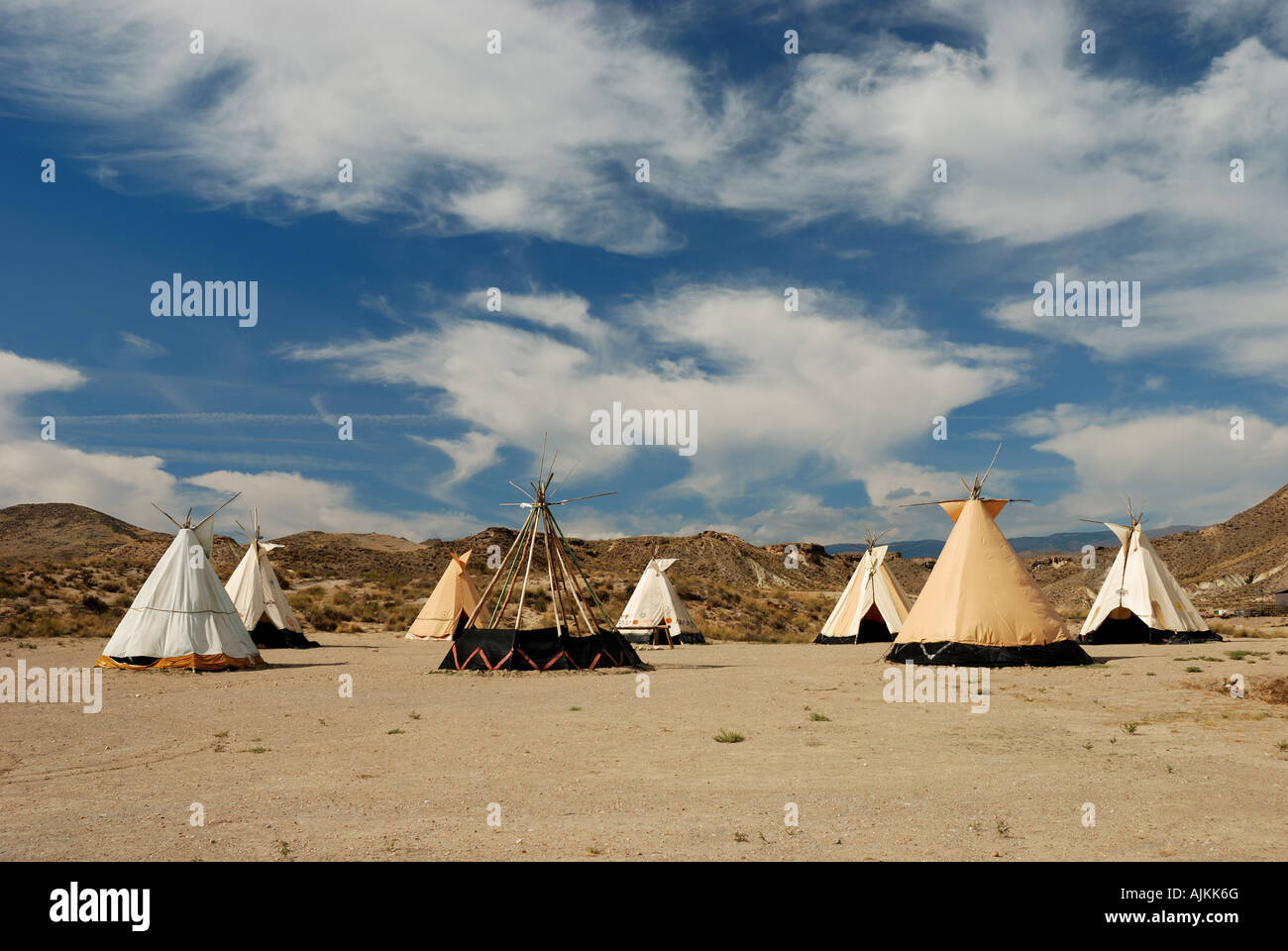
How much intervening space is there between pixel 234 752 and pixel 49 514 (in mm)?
88850

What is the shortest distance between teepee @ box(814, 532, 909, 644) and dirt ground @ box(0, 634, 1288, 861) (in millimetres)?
12147

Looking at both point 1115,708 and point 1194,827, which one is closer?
point 1194,827

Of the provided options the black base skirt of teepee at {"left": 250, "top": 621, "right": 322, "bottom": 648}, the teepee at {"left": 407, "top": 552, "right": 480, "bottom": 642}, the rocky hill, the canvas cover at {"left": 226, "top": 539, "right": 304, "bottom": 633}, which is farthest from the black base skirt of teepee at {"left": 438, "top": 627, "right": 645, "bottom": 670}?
the rocky hill

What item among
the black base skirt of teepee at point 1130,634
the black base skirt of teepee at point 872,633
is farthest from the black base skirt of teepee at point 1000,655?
the black base skirt of teepee at point 872,633

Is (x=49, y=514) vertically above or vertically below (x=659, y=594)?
above

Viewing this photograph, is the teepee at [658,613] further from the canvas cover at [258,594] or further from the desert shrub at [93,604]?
the desert shrub at [93,604]

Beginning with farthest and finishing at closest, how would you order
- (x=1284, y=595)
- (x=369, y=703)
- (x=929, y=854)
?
(x=1284, y=595) → (x=369, y=703) → (x=929, y=854)

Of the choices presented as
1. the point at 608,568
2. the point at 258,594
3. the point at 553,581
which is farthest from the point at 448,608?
the point at 608,568

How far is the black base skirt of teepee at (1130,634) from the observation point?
24.6 m

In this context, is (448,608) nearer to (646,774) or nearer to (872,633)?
(872,633)
